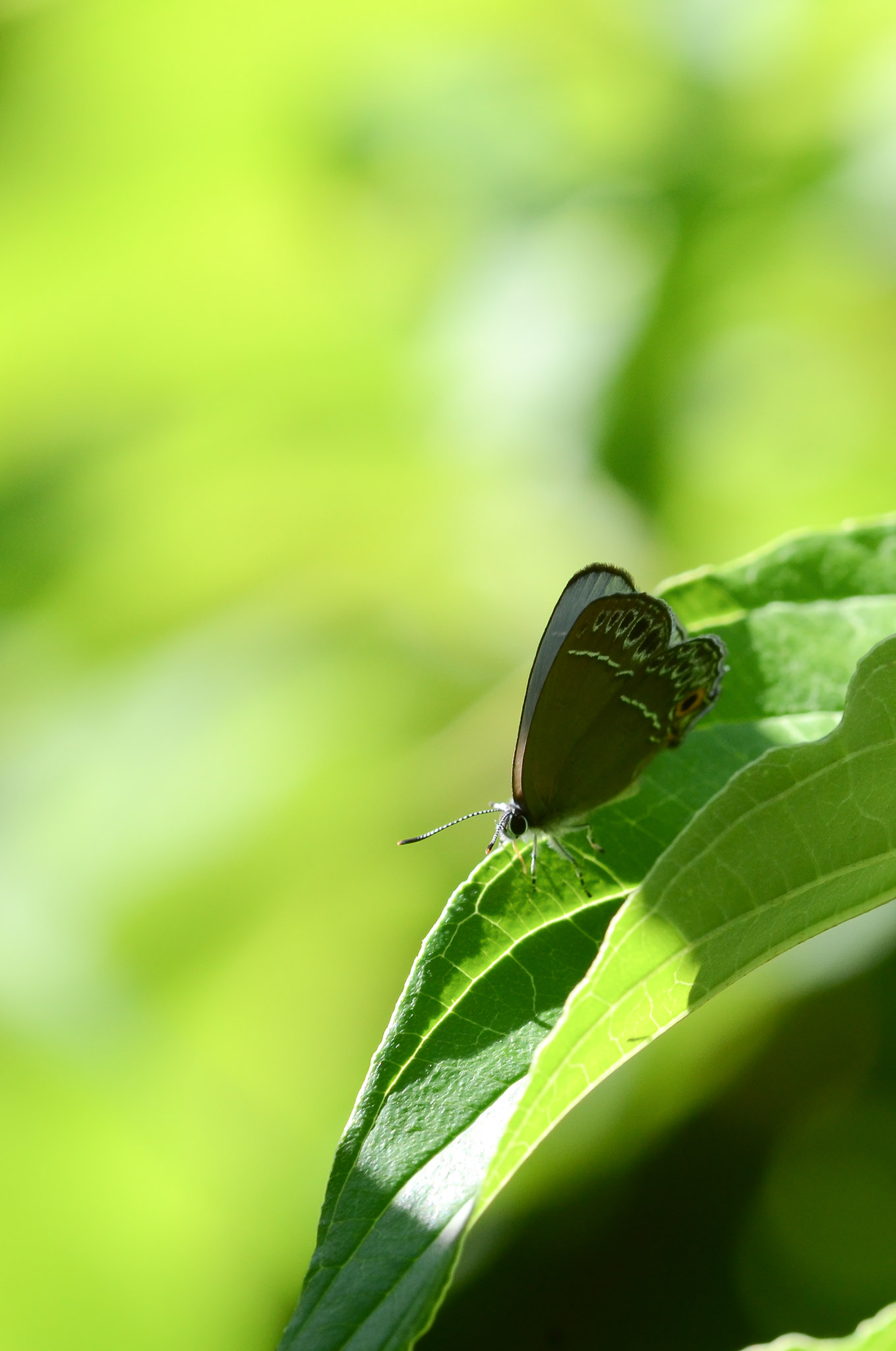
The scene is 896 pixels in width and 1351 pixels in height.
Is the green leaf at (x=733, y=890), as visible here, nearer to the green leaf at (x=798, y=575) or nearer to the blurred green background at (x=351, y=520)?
the green leaf at (x=798, y=575)

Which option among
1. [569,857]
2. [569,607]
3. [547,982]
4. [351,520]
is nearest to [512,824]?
[569,607]

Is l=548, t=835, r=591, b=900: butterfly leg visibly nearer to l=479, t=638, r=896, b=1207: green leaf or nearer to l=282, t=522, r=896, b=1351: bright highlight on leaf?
l=282, t=522, r=896, b=1351: bright highlight on leaf

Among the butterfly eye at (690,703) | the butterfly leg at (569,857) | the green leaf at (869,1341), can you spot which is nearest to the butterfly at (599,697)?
the butterfly eye at (690,703)

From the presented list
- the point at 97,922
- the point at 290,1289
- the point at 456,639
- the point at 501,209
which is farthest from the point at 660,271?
the point at 290,1289

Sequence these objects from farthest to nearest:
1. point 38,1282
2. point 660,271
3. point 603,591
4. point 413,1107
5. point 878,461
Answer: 1. point 660,271
2. point 878,461
3. point 38,1282
4. point 603,591
5. point 413,1107

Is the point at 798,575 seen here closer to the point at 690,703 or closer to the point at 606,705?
the point at 690,703

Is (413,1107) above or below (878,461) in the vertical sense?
above

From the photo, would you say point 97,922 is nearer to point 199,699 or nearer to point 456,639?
point 199,699
